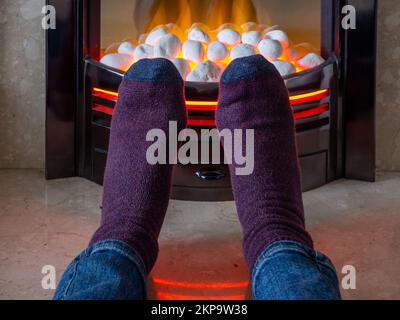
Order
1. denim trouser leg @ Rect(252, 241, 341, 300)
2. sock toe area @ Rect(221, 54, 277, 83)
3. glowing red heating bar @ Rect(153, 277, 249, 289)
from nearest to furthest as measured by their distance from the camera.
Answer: denim trouser leg @ Rect(252, 241, 341, 300), glowing red heating bar @ Rect(153, 277, 249, 289), sock toe area @ Rect(221, 54, 277, 83)

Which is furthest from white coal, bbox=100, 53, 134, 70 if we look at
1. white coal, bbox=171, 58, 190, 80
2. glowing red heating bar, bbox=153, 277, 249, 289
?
glowing red heating bar, bbox=153, 277, 249, 289

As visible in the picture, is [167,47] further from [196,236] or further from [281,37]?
[196,236]

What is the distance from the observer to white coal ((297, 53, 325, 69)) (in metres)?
1.25

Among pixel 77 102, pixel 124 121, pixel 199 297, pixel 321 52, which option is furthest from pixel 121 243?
pixel 321 52

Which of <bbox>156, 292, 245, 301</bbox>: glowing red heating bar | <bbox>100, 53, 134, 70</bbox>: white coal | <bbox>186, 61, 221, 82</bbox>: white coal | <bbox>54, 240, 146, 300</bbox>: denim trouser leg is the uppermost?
<bbox>100, 53, 134, 70</bbox>: white coal

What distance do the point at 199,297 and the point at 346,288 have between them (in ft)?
0.72

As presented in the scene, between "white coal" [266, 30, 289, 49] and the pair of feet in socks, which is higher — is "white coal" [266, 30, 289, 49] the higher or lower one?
the higher one

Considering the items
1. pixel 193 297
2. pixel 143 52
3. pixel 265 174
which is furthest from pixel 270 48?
pixel 193 297

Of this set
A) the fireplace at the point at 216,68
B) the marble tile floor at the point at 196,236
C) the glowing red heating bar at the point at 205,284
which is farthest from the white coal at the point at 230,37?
the glowing red heating bar at the point at 205,284

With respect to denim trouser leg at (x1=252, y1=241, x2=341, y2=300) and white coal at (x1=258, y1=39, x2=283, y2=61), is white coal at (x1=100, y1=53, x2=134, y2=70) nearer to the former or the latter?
white coal at (x1=258, y1=39, x2=283, y2=61)

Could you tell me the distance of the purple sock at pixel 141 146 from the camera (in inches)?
36.7

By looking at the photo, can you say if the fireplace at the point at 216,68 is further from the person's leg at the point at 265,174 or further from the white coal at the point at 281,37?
the person's leg at the point at 265,174

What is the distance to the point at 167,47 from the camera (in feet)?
4.01

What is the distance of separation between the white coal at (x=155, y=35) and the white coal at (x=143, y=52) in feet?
0.07
